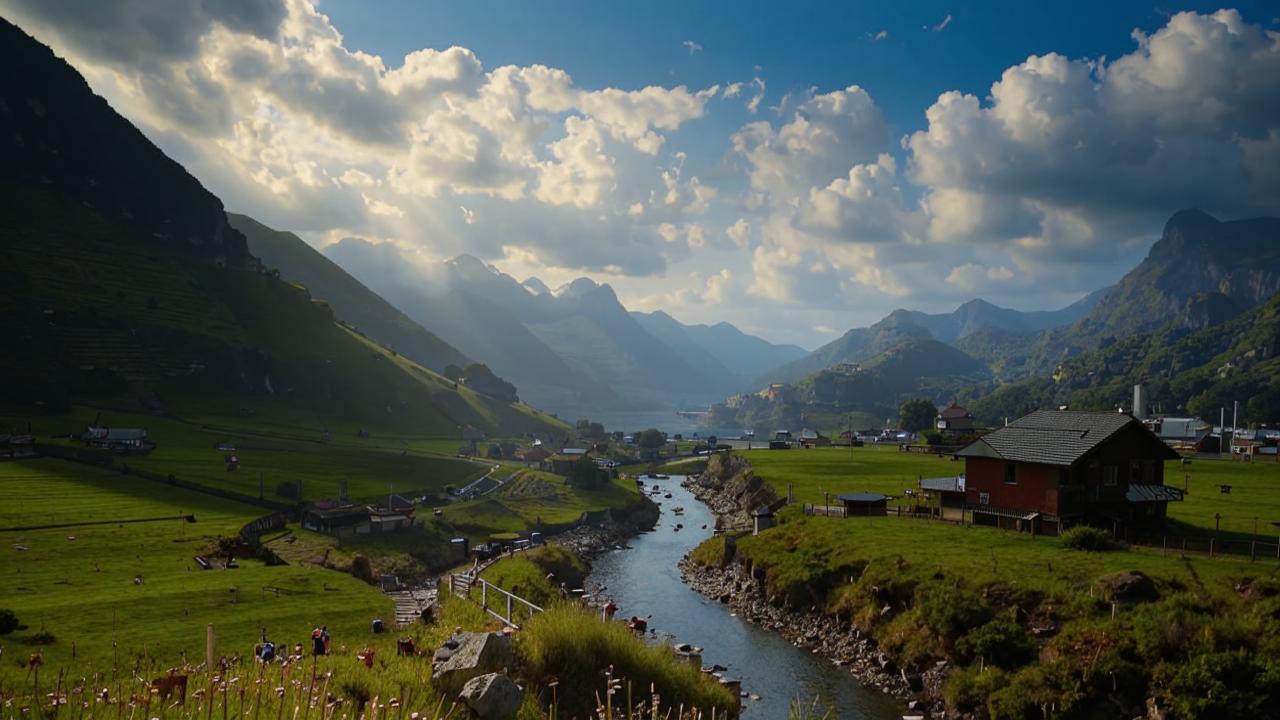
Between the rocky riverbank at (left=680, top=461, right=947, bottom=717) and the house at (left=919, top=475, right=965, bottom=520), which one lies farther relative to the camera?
the house at (left=919, top=475, right=965, bottom=520)

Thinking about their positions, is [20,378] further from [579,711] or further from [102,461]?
[579,711]

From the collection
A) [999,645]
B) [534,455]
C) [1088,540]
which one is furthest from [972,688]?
[534,455]

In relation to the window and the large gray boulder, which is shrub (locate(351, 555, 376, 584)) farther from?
the large gray boulder

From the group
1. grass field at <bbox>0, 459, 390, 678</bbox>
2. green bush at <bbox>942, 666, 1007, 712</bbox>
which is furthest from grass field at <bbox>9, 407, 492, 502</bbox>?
green bush at <bbox>942, 666, 1007, 712</bbox>

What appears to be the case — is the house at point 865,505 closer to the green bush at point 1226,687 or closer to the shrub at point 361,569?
the green bush at point 1226,687

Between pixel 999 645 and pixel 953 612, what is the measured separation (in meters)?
3.65

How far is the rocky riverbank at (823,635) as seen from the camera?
41156 millimetres

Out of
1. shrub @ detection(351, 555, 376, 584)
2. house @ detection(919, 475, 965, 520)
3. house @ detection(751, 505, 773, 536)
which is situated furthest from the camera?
house @ detection(751, 505, 773, 536)

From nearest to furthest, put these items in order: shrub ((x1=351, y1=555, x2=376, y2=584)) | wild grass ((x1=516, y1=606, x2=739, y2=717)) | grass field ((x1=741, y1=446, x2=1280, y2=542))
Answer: wild grass ((x1=516, y1=606, x2=739, y2=717)), grass field ((x1=741, y1=446, x2=1280, y2=542)), shrub ((x1=351, y1=555, x2=376, y2=584))

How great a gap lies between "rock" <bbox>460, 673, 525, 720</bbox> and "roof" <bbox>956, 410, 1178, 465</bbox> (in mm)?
53162

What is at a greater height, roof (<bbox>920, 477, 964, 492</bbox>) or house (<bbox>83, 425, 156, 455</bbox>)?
roof (<bbox>920, 477, 964, 492</bbox>)

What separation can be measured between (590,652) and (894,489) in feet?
248

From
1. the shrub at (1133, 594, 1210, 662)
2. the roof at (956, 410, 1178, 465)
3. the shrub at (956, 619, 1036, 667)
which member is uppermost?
the roof at (956, 410, 1178, 465)

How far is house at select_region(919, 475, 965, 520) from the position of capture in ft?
217
